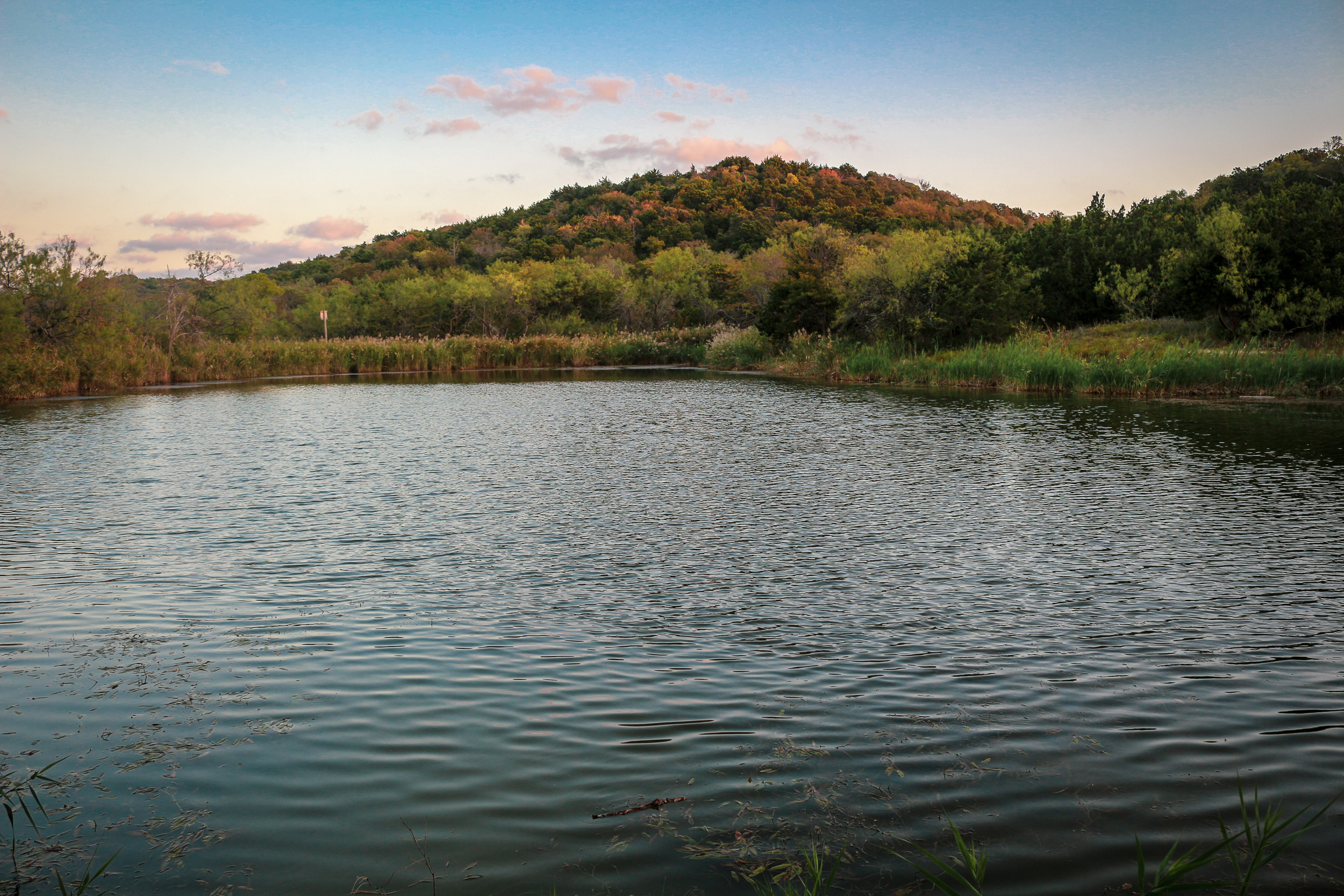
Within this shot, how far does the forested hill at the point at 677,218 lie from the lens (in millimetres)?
92500

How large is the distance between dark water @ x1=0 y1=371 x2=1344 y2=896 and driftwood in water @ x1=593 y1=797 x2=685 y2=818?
47 millimetres

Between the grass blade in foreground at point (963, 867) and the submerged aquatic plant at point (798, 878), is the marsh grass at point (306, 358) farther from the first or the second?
the grass blade in foreground at point (963, 867)

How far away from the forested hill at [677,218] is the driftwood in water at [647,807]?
85854 millimetres

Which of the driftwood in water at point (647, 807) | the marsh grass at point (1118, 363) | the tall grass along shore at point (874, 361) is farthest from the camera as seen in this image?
the tall grass along shore at point (874, 361)

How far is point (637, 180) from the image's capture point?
118m

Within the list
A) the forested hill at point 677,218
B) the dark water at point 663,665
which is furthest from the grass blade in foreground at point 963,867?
the forested hill at point 677,218

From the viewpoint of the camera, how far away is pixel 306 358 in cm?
4388

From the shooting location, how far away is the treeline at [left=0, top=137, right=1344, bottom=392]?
2973 cm

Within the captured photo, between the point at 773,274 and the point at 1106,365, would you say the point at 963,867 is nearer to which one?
the point at 1106,365

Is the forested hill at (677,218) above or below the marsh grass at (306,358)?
above

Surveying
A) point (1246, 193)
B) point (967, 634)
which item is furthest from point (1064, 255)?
point (967, 634)

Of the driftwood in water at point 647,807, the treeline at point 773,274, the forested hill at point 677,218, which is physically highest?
the forested hill at point 677,218

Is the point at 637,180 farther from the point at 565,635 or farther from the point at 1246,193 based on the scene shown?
the point at 565,635

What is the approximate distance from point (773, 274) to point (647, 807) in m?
72.3
